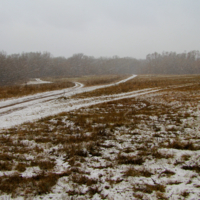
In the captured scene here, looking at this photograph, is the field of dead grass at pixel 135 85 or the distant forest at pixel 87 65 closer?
the field of dead grass at pixel 135 85

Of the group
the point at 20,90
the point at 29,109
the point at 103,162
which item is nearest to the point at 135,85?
the point at 20,90

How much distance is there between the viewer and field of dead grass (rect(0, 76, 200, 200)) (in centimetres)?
380

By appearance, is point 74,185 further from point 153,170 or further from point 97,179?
point 153,170

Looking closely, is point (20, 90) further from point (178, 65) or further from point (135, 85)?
point (178, 65)

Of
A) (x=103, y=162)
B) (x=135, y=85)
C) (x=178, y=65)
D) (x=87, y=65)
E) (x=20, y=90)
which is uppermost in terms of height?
(x=87, y=65)

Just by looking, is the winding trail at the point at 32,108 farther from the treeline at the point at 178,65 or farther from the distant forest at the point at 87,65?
the treeline at the point at 178,65

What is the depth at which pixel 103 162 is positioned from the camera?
5309 mm

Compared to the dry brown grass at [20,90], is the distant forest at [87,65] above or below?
above

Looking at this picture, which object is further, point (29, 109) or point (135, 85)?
point (135, 85)

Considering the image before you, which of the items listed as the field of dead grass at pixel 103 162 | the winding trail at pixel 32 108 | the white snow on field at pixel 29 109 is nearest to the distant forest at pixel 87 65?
the winding trail at pixel 32 108

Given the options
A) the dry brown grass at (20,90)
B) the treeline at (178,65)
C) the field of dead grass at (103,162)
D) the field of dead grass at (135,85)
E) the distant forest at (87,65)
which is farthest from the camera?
the treeline at (178,65)

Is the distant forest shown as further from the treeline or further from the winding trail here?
the winding trail

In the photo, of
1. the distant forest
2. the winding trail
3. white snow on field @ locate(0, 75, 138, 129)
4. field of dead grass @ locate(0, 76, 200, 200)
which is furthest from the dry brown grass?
the distant forest

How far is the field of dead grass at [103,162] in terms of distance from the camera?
380 centimetres
